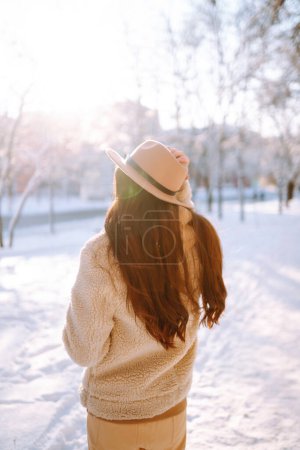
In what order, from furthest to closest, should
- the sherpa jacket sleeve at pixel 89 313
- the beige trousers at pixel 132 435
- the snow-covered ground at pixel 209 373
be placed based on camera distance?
the snow-covered ground at pixel 209 373
the beige trousers at pixel 132 435
the sherpa jacket sleeve at pixel 89 313

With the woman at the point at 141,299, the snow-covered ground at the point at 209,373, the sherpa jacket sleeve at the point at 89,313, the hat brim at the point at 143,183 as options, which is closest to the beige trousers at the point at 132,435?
the woman at the point at 141,299

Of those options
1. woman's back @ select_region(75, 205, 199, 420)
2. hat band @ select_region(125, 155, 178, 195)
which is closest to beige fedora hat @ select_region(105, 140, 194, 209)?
hat band @ select_region(125, 155, 178, 195)

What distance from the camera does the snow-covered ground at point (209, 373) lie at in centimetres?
265

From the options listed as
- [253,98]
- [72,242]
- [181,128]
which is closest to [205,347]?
[72,242]

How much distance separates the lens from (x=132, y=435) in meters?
1.31

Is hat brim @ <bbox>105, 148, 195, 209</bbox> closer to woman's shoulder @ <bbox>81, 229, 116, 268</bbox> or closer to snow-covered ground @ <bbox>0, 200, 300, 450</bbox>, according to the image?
woman's shoulder @ <bbox>81, 229, 116, 268</bbox>

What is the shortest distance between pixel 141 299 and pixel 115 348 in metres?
0.22

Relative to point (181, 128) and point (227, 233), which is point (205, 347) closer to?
point (227, 233)

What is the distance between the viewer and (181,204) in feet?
4.15

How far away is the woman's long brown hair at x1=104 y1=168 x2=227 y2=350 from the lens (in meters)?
1.21

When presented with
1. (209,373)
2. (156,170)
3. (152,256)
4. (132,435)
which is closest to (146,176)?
(156,170)

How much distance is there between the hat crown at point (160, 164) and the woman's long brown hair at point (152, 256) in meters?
0.06

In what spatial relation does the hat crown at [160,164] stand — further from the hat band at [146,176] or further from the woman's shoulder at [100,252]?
Answer: the woman's shoulder at [100,252]

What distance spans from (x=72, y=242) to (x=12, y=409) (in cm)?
980
